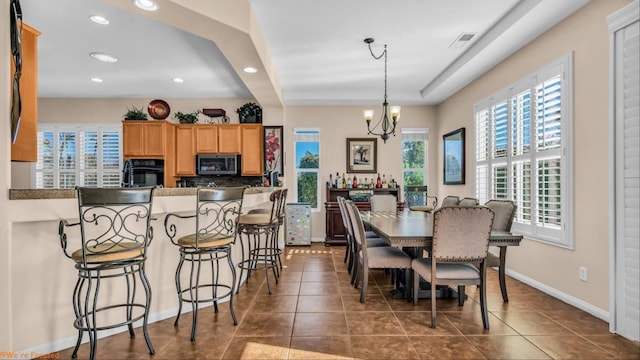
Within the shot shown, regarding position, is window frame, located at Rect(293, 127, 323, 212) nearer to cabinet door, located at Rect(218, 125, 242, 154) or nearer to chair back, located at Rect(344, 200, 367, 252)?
cabinet door, located at Rect(218, 125, 242, 154)

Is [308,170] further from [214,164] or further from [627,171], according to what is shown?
[627,171]

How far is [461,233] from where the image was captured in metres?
2.57

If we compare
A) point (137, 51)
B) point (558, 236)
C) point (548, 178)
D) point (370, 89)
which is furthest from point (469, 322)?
point (137, 51)

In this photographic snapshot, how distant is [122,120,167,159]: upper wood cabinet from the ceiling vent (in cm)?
470

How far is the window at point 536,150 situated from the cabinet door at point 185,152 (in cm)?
482

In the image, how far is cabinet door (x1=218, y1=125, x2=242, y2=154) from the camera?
598cm

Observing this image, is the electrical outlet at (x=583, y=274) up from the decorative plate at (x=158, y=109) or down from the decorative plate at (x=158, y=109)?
down

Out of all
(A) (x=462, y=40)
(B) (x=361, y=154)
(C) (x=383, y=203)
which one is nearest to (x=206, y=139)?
(B) (x=361, y=154)

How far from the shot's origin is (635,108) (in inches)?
91.8

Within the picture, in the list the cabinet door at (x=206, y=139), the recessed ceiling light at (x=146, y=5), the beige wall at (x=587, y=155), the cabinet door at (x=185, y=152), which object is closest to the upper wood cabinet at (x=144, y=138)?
the cabinet door at (x=185, y=152)

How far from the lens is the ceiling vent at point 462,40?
3.80 meters

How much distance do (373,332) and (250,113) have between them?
15.2ft

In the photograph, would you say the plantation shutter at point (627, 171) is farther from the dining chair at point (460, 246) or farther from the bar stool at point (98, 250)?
the bar stool at point (98, 250)

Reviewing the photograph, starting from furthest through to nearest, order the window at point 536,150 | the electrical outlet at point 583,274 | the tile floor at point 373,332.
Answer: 1. the window at point 536,150
2. the electrical outlet at point 583,274
3. the tile floor at point 373,332
